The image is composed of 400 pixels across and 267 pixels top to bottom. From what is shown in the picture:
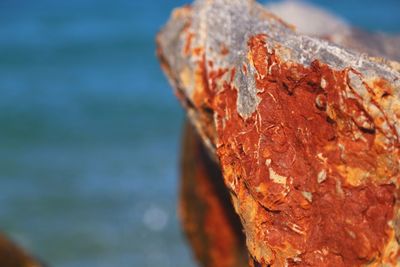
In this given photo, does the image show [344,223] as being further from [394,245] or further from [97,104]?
[97,104]

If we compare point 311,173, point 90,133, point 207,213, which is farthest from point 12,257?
point 90,133

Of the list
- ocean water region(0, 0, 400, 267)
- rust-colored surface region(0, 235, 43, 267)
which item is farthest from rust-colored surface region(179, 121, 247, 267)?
ocean water region(0, 0, 400, 267)

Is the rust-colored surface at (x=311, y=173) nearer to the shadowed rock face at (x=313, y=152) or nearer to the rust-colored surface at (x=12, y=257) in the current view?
Answer: the shadowed rock face at (x=313, y=152)

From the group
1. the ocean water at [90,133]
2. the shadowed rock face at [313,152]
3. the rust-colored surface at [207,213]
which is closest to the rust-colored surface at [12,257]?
the rust-colored surface at [207,213]

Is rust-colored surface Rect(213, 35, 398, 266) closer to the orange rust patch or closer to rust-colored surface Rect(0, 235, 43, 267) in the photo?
the orange rust patch

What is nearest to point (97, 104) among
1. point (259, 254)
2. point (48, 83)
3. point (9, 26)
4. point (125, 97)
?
point (125, 97)

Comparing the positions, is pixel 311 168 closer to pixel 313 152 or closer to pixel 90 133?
pixel 313 152
